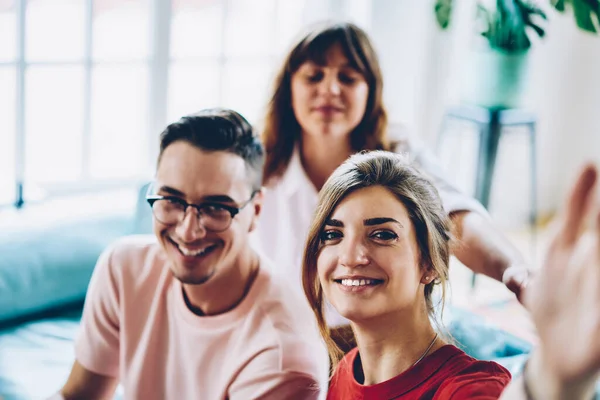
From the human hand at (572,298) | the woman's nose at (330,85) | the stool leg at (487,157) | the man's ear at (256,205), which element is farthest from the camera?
the stool leg at (487,157)

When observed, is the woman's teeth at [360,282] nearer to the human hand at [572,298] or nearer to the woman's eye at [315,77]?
the human hand at [572,298]

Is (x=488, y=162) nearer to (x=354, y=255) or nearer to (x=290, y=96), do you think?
(x=290, y=96)

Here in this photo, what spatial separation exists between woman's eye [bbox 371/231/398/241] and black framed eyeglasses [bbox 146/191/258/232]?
362 mm

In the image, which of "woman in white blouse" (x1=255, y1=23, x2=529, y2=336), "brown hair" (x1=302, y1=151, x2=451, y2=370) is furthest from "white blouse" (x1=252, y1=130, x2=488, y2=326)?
"brown hair" (x1=302, y1=151, x2=451, y2=370)

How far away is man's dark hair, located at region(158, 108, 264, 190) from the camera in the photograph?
1400 mm

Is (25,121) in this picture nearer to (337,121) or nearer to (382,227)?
(337,121)

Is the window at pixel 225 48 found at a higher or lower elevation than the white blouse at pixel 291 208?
higher

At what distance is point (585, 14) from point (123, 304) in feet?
5.13

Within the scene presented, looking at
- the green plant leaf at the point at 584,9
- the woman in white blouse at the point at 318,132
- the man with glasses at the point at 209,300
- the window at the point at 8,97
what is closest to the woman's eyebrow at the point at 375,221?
the man with glasses at the point at 209,300

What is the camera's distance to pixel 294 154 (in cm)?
205

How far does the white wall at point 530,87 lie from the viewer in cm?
359

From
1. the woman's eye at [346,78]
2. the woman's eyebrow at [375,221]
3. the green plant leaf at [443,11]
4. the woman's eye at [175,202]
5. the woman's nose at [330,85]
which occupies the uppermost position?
the green plant leaf at [443,11]

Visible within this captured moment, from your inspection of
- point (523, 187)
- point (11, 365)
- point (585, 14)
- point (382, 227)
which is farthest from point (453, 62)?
point (382, 227)

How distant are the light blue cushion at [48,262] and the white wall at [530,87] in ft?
5.47
